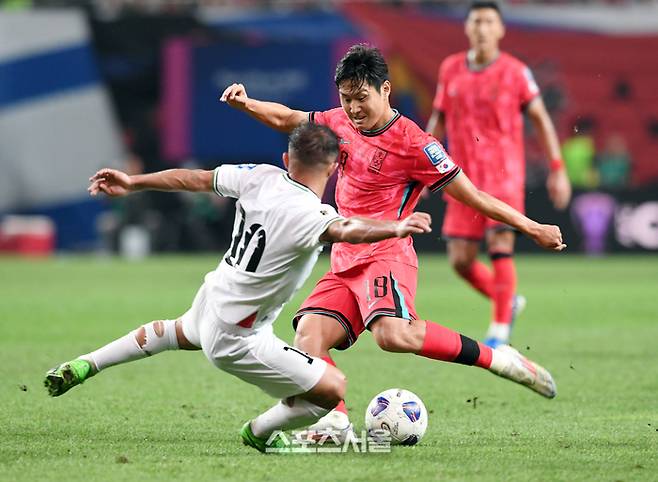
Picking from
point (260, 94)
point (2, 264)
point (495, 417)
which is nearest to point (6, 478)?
point (495, 417)

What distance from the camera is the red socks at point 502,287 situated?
10.1 m

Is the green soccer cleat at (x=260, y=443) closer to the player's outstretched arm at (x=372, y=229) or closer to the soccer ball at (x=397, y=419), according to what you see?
the soccer ball at (x=397, y=419)

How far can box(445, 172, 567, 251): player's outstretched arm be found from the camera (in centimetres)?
650

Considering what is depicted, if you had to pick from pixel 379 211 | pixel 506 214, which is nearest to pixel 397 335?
pixel 379 211

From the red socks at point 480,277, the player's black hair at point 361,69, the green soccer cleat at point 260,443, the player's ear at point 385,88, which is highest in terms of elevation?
the player's black hair at point 361,69

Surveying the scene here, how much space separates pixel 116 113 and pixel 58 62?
4.85 ft

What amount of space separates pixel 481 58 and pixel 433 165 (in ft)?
12.5

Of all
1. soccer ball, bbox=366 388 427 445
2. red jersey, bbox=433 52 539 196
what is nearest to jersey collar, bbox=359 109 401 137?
soccer ball, bbox=366 388 427 445

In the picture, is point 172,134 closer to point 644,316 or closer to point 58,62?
point 58,62

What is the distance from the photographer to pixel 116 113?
84.3 ft

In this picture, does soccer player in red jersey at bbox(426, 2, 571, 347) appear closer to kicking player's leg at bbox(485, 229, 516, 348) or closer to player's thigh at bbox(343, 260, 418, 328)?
kicking player's leg at bbox(485, 229, 516, 348)

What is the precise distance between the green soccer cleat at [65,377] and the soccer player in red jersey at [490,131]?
4359 mm

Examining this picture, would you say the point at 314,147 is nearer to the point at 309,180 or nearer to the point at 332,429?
the point at 309,180

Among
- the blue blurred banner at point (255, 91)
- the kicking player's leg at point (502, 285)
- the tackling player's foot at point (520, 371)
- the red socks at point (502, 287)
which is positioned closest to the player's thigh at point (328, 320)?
the tackling player's foot at point (520, 371)
